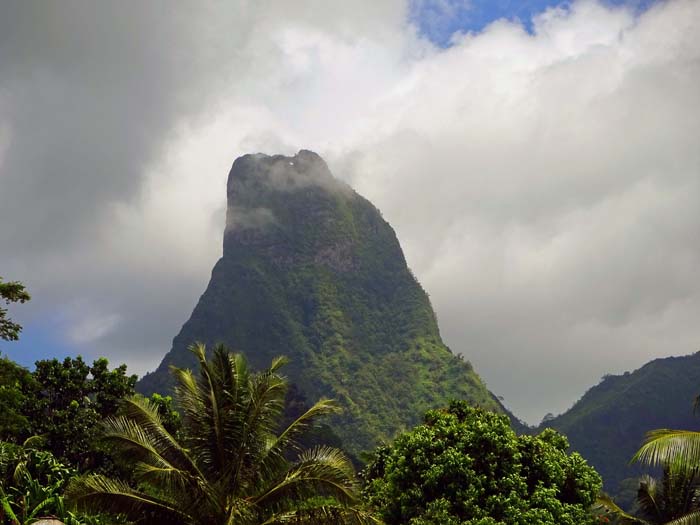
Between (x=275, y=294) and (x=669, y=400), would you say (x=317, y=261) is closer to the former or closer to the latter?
(x=275, y=294)

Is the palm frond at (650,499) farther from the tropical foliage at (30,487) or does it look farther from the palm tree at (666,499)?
the tropical foliage at (30,487)

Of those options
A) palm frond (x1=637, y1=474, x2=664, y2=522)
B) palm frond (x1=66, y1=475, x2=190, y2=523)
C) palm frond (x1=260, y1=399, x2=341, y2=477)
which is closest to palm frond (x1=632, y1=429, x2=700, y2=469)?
palm frond (x1=260, y1=399, x2=341, y2=477)

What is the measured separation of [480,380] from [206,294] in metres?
66.1

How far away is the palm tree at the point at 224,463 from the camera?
14211 millimetres

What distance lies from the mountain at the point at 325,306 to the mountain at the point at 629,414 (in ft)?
110

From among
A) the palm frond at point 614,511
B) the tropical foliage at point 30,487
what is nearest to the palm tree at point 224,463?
the tropical foliage at point 30,487

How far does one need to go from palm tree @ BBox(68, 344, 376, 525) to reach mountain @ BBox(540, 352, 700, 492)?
14332 cm

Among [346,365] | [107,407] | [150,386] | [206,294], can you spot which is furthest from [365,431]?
[107,407]

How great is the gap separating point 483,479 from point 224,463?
268 inches

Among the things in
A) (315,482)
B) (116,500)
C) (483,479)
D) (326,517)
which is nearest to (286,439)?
(315,482)

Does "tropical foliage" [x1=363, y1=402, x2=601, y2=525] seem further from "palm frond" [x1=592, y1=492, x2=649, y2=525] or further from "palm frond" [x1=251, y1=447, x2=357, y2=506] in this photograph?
"palm frond" [x1=251, y1=447, x2=357, y2=506]

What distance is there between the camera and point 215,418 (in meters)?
15.0

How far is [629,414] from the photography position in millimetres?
162375

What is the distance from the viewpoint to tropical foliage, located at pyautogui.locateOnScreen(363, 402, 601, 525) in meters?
17.3
